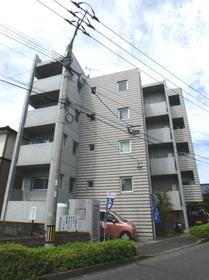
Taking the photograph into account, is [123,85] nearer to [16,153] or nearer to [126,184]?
[126,184]

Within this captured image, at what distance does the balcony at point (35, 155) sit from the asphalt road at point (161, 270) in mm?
9988

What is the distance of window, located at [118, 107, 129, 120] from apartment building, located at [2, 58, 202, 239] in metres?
0.09

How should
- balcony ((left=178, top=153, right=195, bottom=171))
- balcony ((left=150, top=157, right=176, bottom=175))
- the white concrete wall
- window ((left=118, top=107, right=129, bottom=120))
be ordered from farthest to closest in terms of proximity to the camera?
1. balcony ((left=178, top=153, right=195, bottom=171))
2. window ((left=118, top=107, right=129, bottom=120))
3. balcony ((left=150, top=157, right=176, bottom=175))
4. the white concrete wall

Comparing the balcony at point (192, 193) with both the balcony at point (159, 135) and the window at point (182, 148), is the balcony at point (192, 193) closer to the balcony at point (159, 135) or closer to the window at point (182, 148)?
the window at point (182, 148)

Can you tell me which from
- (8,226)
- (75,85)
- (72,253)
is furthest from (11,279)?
(75,85)

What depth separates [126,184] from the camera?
17.4m

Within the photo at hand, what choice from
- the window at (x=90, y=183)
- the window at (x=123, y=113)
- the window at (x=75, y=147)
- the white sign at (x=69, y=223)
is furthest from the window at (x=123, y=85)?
the white sign at (x=69, y=223)

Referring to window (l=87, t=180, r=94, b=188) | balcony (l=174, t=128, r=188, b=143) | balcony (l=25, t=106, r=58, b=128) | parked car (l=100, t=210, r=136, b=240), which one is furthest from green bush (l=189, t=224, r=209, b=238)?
balcony (l=25, t=106, r=58, b=128)

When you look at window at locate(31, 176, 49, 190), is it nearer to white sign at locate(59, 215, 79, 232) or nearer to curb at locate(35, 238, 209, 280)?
white sign at locate(59, 215, 79, 232)

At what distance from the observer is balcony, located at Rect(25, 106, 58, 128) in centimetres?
1741

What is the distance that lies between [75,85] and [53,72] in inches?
92.8

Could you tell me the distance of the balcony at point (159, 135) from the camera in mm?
20281

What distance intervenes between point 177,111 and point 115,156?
938cm

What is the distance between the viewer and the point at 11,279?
5.13 m
